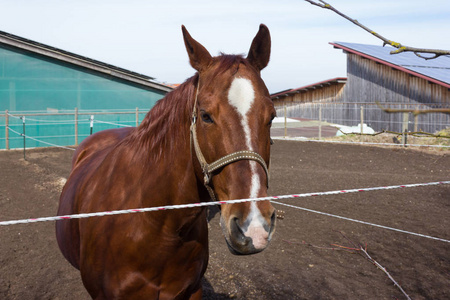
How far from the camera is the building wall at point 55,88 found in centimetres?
1634

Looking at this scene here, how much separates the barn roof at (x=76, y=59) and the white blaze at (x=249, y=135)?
1733 cm

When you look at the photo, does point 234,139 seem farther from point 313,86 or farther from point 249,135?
point 313,86

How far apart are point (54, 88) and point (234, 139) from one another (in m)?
17.7

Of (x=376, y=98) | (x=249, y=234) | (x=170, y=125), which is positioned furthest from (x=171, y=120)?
(x=376, y=98)

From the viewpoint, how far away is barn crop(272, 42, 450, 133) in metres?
19.0

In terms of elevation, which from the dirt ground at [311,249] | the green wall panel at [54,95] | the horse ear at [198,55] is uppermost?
the green wall panel at [54,95]

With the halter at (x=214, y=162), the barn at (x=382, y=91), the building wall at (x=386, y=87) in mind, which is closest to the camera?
the halter at (x=214, y=162)

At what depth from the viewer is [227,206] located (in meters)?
1.68

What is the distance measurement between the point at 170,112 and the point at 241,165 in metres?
0.69

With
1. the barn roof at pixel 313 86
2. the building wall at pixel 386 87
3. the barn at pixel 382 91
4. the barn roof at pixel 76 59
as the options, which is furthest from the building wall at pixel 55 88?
the building wall at pixel 386 87

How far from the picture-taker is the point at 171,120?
212 centimetres

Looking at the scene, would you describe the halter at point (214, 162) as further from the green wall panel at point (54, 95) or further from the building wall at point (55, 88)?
the building wall at point (55, 88)

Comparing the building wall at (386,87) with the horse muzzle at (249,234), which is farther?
the building wall at (386,87)

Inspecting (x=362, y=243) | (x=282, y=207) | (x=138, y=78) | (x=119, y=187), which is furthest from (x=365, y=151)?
(x=119, y=187)
